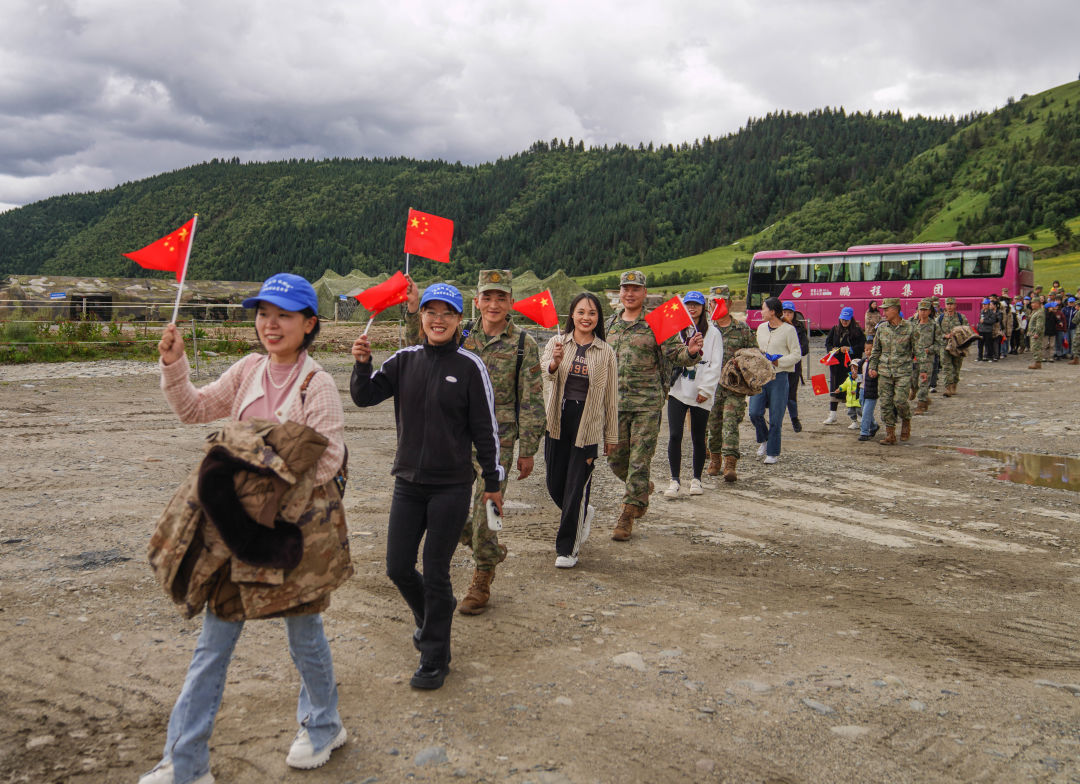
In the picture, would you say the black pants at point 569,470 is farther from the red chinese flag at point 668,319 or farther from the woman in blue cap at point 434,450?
the woman in blue cap at point 434,450

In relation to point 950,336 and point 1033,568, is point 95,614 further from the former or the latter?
point 950,336

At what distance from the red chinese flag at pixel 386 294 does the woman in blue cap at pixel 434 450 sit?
0.65 m

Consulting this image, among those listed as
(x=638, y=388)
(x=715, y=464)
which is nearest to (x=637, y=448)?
(x=638, y=388)

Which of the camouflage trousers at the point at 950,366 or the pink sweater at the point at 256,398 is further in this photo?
the camouflage trousers at the point at 950,366

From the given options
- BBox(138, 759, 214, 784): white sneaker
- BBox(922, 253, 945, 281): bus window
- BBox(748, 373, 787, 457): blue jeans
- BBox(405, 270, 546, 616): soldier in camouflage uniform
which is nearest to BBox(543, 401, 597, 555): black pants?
BBox(405, 270, 546, 616): soldier in camouflage uniform

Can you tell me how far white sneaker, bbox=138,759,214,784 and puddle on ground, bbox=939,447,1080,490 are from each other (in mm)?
9009

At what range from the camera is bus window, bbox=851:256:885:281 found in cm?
3512

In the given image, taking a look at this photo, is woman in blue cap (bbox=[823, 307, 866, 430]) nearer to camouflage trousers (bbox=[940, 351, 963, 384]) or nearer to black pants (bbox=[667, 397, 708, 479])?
camouflage trousers (bbox=[940, 351, 963, 384])

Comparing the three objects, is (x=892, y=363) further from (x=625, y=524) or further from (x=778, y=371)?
(x=625, y=524)

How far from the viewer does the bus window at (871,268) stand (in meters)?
35.1

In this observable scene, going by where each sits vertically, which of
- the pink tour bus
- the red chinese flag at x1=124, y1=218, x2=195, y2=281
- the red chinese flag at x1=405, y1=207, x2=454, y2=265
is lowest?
the red chinese flag at x1=124, y1=218, x2=195, y2=281

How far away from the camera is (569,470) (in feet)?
18.8

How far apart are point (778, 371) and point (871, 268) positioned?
28281mm

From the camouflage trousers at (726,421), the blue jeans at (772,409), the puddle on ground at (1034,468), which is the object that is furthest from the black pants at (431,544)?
the puddle on ground at (1034,468)
